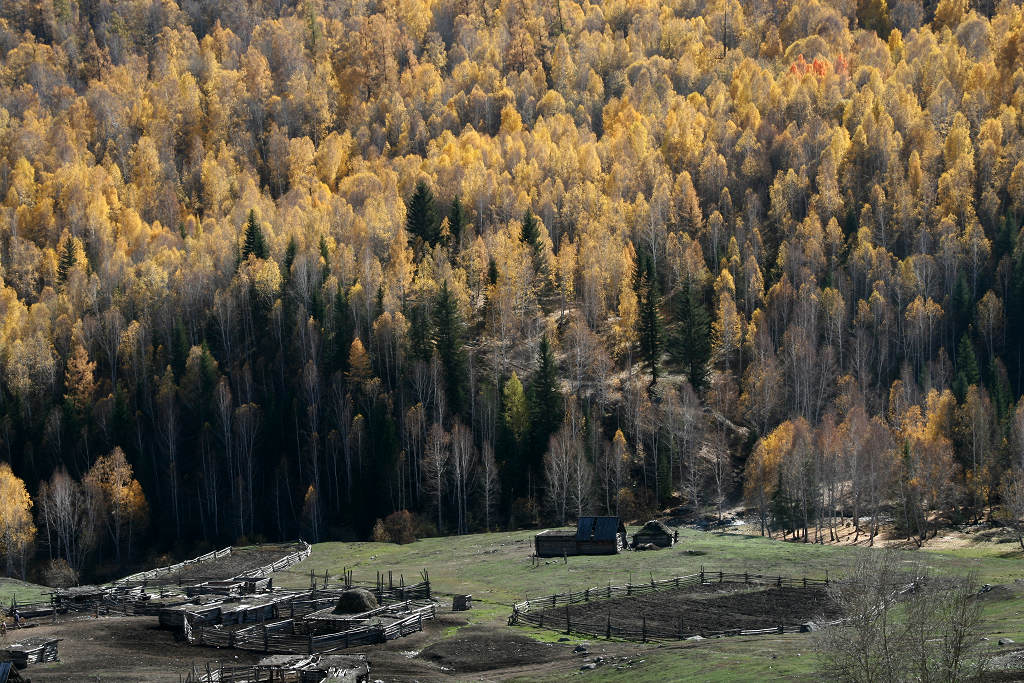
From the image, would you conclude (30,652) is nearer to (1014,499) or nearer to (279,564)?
(279,564)

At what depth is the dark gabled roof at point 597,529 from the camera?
89.3 m

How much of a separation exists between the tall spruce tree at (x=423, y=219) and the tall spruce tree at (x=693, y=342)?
42.1 m

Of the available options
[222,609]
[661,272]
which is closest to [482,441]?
[661,272]

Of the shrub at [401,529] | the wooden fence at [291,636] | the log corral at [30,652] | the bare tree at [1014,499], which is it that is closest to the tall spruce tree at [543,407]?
the shrub at [401,529]

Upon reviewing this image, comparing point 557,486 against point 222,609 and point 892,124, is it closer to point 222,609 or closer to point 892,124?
point 222,609

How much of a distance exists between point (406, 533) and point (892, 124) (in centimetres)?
10783

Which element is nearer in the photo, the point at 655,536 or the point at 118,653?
the point at 118,653

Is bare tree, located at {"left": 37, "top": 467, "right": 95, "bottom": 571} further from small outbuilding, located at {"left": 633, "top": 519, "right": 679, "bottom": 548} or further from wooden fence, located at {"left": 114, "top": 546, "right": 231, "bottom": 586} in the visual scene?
small outbuilding, located at {"left": 633, "top": 519, "right": 679, "bottom": 548}

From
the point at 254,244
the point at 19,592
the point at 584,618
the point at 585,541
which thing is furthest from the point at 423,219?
the point at 584,618

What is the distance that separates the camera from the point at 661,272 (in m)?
157

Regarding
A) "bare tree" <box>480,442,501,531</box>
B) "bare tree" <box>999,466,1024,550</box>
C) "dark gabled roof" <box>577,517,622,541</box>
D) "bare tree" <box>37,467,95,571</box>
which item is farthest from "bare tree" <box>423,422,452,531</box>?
"bare tree" <box>999,466,1024,550</box>

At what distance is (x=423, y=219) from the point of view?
162 meters

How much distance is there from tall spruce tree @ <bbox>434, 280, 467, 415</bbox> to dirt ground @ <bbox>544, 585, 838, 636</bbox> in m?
60.4

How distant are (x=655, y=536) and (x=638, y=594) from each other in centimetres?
2044
